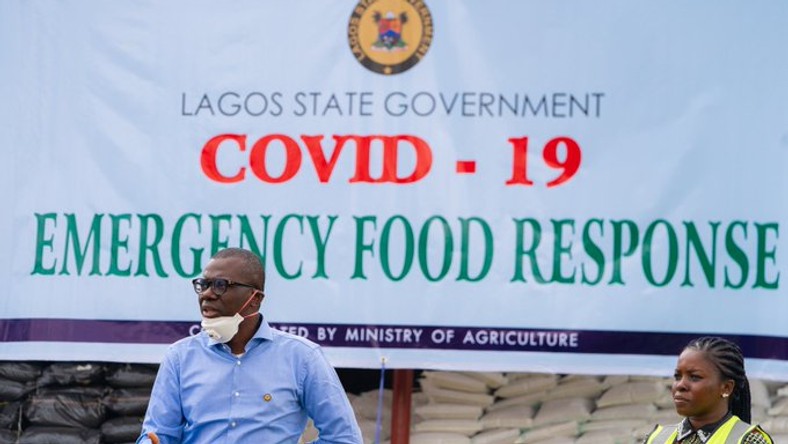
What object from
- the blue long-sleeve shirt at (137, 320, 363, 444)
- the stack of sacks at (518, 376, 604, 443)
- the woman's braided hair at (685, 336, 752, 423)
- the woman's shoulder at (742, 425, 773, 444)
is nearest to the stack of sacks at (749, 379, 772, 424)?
the stack of sacks at (518, 376, 604, 443)

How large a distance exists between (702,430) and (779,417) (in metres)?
2.35

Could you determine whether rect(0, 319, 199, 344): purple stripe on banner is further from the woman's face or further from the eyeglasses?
the woman's face

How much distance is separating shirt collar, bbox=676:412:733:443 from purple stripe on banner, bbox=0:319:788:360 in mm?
1883

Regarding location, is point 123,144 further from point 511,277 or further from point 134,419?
point 511,277

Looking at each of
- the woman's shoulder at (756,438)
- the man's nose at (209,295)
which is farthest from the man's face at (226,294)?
the woman's shoulder at (756,438)

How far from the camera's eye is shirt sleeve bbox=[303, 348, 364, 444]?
4.19 m

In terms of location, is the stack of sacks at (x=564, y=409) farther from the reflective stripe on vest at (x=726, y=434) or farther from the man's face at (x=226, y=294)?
the man's face at (x=226, y=294)

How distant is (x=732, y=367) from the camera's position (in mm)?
4098

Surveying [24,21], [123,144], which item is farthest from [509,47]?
[24,21]

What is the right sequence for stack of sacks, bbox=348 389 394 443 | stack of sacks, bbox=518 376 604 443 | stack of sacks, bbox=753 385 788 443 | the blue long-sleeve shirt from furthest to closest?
stack of sacks, bbox=348 389 394 443 → stack of sacks, bbox=518 376 604 443 → stack of sacks, bbox=753 385 788 443 → the blue long-sleeve shirt

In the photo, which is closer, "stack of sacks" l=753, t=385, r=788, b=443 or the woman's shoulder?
the woman's shoulder

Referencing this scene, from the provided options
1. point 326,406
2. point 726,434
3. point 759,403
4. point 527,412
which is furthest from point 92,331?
point 726,434

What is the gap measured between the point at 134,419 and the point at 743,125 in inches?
121

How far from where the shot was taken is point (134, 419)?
6590 mm
